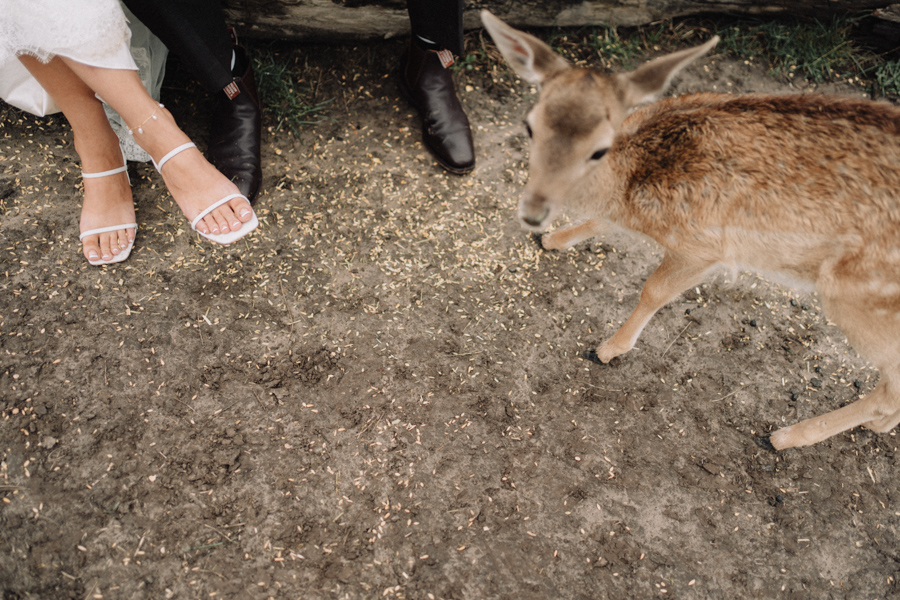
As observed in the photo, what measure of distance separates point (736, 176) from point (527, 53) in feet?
3.54

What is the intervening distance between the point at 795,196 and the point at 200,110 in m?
3.54

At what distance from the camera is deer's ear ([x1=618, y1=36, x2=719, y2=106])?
7.41 ft

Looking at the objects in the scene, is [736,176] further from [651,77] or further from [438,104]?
[438,104]

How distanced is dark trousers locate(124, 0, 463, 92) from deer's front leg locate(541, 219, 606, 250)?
4.20ft

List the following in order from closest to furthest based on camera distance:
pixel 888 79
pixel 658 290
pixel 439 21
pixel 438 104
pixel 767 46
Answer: pixel 658 290
pixel 439 21
pixel 438 104
pixel 888 79
pixel 767 46

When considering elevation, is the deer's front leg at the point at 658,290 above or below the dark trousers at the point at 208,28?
below

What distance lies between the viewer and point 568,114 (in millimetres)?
2227

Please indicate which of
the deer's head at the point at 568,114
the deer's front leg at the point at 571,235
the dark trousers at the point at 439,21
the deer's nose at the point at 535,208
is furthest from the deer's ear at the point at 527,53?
the deer's front leg at the point at 571,235

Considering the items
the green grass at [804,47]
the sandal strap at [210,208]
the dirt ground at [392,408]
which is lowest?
the dirt ground at [392,408]

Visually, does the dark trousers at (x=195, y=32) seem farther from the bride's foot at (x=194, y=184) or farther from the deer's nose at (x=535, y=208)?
the deer's nose at (x=535, y=208)

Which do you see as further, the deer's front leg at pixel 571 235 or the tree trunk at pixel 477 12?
the tree trunk at pixel 477 12

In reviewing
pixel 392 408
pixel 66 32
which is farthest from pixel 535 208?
pixel 66 32

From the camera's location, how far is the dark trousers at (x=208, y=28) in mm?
2707

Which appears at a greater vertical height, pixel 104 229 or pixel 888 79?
pixel 104 229
